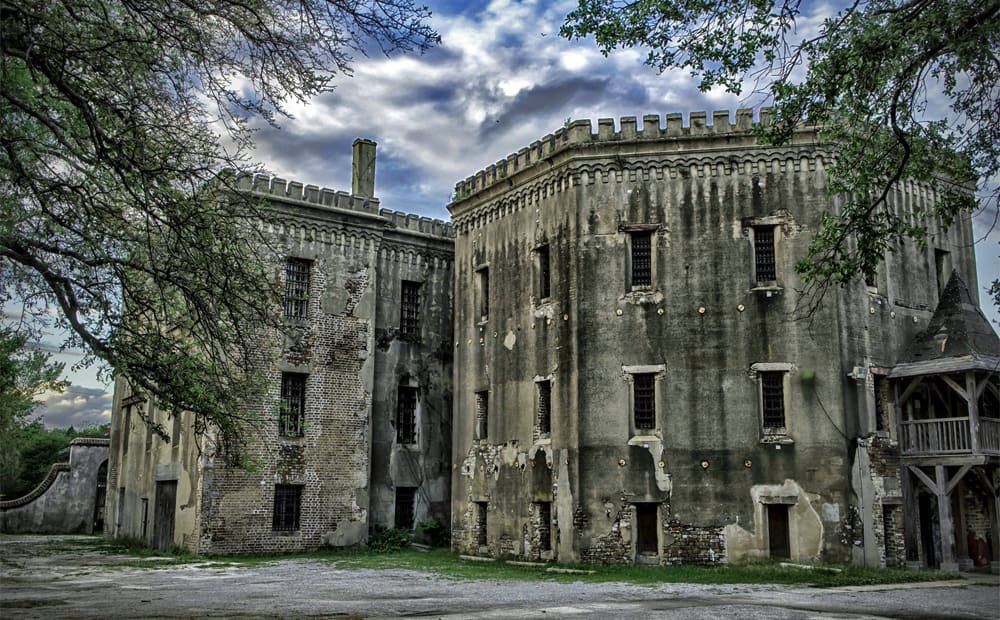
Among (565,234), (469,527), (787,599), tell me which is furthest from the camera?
(469,527)

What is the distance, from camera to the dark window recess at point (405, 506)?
86.7 feet

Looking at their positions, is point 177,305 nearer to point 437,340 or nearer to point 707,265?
point 707,265

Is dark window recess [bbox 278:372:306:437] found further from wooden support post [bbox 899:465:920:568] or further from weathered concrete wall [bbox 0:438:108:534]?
weathered concrete wall [bbox 0:438:108:534]

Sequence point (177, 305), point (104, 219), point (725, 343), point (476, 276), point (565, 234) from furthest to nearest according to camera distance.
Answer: point (476, 276), point (565, 234), point (725, 343), point (177, 305), point (104, 219)

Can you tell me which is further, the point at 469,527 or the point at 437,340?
the point at 437,340

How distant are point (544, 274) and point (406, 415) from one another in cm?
687

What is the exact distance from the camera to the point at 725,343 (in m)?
20.6

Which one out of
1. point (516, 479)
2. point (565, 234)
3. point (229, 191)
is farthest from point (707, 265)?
point (229, 191)

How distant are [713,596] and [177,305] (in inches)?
370

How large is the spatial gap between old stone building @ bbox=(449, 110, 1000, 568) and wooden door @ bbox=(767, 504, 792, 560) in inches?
2.4

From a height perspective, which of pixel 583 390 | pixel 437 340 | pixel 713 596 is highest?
pixel 437 340

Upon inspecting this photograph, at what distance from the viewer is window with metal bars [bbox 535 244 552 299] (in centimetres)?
2320

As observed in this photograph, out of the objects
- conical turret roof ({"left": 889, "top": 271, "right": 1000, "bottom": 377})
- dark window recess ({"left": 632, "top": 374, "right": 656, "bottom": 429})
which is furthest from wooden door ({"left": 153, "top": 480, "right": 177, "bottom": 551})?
conical turret roof ({"left": 889, "top": 271, "right": 1000, "bottom": 377})

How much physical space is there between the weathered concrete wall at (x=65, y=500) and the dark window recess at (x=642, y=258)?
95.4 feet
